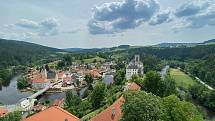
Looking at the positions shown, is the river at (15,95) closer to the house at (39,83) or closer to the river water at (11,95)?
the river water at (11,95)

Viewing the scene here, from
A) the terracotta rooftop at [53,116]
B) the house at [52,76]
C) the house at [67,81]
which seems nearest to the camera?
the terracotta rooftop at [53,116]

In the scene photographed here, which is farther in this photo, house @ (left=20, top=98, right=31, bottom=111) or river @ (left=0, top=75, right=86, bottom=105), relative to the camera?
river @ (left=0, top=75, right=86, bottom=105)

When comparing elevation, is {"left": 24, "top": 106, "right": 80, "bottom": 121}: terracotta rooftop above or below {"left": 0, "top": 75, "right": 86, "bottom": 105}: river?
above

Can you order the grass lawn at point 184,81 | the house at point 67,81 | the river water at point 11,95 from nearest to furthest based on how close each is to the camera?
the river water at point 11,95, the grass lawn at point 184,81, the house at point 67,81

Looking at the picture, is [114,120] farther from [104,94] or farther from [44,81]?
[44,81]

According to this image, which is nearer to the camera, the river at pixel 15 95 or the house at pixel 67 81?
Result: the river at pixel 15 95

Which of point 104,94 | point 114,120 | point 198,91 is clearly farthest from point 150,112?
point 198,91

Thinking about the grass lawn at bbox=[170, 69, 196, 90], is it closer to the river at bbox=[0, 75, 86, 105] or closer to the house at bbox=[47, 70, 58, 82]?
the river at bbox=[0, 75, 86, 105]

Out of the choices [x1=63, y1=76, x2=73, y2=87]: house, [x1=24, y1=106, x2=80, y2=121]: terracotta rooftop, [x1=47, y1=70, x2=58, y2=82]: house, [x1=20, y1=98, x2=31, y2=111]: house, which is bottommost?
[x1=63, y1=76, x2=73, y2=87]: house

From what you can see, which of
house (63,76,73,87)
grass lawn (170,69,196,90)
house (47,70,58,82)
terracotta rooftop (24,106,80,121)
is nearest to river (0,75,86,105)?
house (47,70,58,82)

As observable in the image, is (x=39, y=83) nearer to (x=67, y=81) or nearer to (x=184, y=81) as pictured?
(x=67, y=81)

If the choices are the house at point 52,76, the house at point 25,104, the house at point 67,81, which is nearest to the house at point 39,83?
the house at point 67,81
